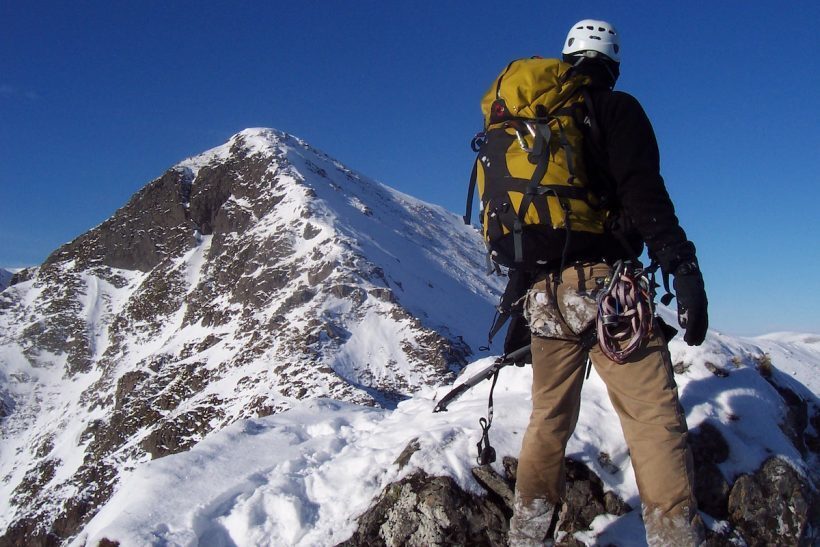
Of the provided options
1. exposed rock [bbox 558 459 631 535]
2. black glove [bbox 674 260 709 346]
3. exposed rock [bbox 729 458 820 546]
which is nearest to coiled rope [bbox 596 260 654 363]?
black glove [bbox 674 260 709 346]

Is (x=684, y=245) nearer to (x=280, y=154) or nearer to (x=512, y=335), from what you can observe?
(x=512, y=335)

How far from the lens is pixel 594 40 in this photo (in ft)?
15.3

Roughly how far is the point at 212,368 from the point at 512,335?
66.6 m

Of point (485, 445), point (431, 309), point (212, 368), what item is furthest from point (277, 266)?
point (485, 445)

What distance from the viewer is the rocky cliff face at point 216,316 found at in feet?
188

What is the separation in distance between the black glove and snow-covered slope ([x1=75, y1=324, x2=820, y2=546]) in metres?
2.49

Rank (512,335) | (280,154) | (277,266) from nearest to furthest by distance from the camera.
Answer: (512,335) → (277,266) → (280,154)

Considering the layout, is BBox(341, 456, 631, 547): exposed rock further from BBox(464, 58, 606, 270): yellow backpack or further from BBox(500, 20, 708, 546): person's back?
BBox(464, 58, 606, 270): yellow backpack

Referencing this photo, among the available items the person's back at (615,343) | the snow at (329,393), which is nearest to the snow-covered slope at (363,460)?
the snow at (329,393)

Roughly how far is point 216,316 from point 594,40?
259 ft

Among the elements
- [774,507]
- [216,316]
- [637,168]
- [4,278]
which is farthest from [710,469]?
[4,278]

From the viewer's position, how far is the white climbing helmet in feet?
15.3

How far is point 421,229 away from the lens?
10281 centimetres

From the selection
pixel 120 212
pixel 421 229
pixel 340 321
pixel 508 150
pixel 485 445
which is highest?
pixel 120 212
